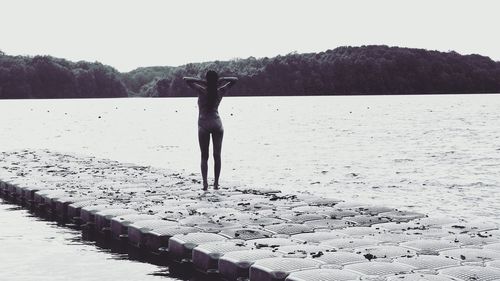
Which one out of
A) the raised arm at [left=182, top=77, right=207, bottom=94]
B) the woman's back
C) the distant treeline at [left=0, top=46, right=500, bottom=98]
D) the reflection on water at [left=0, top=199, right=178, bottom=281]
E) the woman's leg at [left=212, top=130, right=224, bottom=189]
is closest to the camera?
the reflection on water at [left=0, top=199, right=178, bottom=281]

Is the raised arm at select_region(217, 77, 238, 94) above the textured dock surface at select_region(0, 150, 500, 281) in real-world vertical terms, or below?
above

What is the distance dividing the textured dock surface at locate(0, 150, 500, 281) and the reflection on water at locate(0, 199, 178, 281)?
1.59ft

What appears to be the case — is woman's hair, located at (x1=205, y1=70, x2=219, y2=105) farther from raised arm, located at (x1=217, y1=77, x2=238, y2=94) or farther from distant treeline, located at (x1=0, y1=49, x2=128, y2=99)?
distant treeline, located at (x1=0, y1=49, x2=128, y2=99)

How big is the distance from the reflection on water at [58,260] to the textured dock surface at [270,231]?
485mm

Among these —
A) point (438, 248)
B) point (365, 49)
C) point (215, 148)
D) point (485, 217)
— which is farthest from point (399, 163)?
point (365, 49)

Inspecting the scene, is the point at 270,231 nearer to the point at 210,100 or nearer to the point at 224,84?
the point at 210,100

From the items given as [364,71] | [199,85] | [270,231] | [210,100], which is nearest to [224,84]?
[210,100]

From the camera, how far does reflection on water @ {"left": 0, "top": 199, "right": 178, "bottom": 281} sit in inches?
420

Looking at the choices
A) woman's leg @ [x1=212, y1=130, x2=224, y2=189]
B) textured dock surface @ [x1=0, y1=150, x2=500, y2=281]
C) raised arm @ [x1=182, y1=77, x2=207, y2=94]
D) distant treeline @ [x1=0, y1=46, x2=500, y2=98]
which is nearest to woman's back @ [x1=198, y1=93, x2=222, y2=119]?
raised arm @ [x1=182, y1=77, x2=207, y2=94]

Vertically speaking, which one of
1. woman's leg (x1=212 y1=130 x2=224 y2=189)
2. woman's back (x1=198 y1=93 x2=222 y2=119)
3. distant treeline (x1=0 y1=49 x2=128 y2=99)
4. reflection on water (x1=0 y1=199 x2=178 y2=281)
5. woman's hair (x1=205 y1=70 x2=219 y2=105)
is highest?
distant treeline (x1=0 y1=49 x2=128 y2=99)

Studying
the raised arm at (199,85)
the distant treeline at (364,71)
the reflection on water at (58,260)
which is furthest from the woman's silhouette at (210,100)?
the distant treeline at (364,71)

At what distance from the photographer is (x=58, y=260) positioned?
38.4 ft

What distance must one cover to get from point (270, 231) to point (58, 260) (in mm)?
3552

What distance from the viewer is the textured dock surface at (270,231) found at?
8.92 metres
